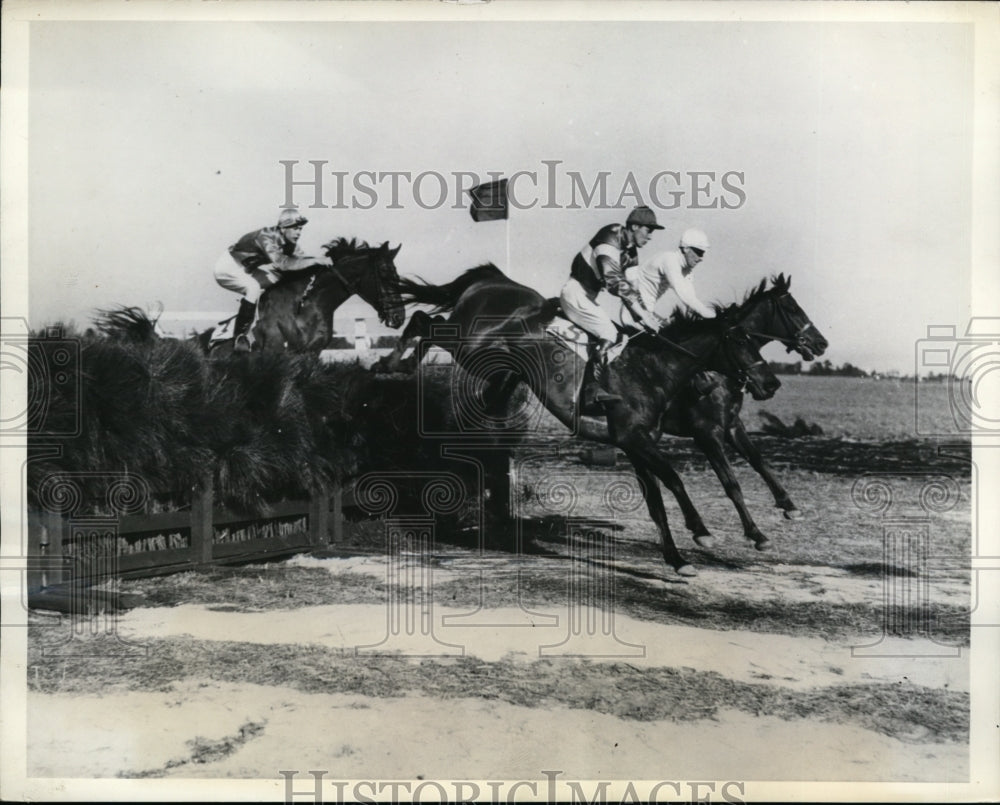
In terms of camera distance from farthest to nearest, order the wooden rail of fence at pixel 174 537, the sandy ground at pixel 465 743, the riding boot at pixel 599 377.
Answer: the riding boot at pixel 599 377 → the wooden rail of fence at pixel 174 537 → the sandy ground at pixel 465 743

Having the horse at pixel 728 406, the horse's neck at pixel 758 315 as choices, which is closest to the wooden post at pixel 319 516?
the horse at pixel 728 406

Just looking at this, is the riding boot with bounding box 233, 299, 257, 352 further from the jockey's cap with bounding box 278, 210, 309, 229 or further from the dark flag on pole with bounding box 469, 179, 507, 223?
the dark flag on pole with bounding box 469, 179, 507, 223

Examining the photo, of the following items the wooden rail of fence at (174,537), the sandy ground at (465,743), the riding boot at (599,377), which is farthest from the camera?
the riding boot at (599,377)

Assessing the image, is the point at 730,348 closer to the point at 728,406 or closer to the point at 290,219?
the point at 728,406

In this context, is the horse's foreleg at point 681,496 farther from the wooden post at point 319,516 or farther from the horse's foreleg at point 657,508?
the wooden post at point 319,516

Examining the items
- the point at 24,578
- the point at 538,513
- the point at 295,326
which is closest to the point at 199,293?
the point at 295,326
